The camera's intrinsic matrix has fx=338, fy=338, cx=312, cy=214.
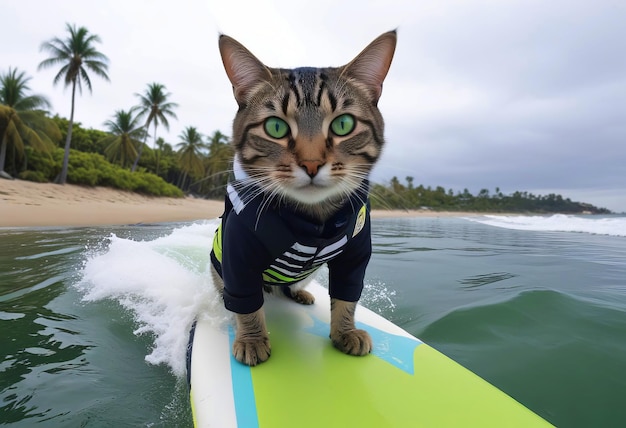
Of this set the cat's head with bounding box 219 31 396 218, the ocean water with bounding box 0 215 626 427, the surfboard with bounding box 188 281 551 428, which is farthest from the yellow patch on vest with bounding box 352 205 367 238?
the ocean water with bounding box 0 215 626 427

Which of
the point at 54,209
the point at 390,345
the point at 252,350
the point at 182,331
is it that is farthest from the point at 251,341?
the point at 54,209

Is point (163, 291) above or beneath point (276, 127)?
beneath

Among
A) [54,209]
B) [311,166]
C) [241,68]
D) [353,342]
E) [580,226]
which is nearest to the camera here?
[311,166]

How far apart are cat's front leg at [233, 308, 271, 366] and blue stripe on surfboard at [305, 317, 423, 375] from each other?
377 millimetres

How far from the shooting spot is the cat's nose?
1.39 m

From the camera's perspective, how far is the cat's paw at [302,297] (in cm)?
254

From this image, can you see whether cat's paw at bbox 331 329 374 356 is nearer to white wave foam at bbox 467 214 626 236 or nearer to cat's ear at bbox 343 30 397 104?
cat's ear at bbox 343 30 397 104

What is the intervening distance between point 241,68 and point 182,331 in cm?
158

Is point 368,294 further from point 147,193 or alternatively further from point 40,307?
point 147,193

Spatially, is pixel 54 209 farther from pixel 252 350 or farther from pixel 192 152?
pixel 192 152

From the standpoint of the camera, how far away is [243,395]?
140 cm

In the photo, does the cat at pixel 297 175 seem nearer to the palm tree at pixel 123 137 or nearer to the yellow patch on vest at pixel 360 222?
the yellow patch on vest at pixel 360 222

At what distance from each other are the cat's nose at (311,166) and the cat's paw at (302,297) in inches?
54.7

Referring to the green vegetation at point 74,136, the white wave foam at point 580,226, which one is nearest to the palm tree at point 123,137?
the green vegetation at point 74,136
